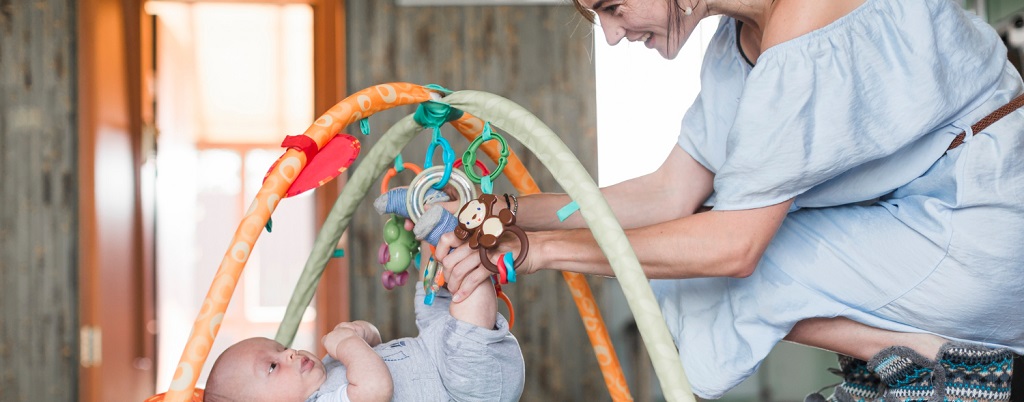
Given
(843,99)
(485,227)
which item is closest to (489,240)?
(485,227)

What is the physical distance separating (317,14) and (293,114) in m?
1.12

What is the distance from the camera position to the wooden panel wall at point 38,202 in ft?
9.19

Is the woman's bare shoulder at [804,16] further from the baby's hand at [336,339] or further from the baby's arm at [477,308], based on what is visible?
the baby's hand at [336,339]

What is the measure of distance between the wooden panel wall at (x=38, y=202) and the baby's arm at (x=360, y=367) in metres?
2.10

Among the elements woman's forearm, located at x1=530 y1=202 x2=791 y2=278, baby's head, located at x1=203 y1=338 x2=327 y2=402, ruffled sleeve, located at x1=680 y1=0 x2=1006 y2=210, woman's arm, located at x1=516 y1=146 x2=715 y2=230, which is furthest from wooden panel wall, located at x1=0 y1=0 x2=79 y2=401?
ruffled sleeve, located at x1=680 y1=0 x2=1006 y2=210

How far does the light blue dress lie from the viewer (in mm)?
965

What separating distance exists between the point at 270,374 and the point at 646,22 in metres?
0.71

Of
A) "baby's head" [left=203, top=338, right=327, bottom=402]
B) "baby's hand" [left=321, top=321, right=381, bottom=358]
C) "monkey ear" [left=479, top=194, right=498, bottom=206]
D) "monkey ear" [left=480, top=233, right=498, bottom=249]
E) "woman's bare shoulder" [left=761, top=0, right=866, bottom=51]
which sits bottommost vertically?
"baby's head" [left=203, top=338, right=327, bottom=402]

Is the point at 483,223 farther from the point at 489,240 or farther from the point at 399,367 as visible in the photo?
the point at 399,367

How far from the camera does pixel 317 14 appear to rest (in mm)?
3264

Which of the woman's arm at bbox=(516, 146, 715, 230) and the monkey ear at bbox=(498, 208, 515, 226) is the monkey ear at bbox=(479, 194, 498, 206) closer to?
the monkey ear at bbox=(498, 208, 515, 226)

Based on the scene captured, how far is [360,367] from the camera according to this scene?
108 cm

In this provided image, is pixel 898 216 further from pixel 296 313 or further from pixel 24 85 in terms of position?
pixel 24 85

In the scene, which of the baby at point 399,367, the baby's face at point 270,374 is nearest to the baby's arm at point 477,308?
the baby at point 399,367
